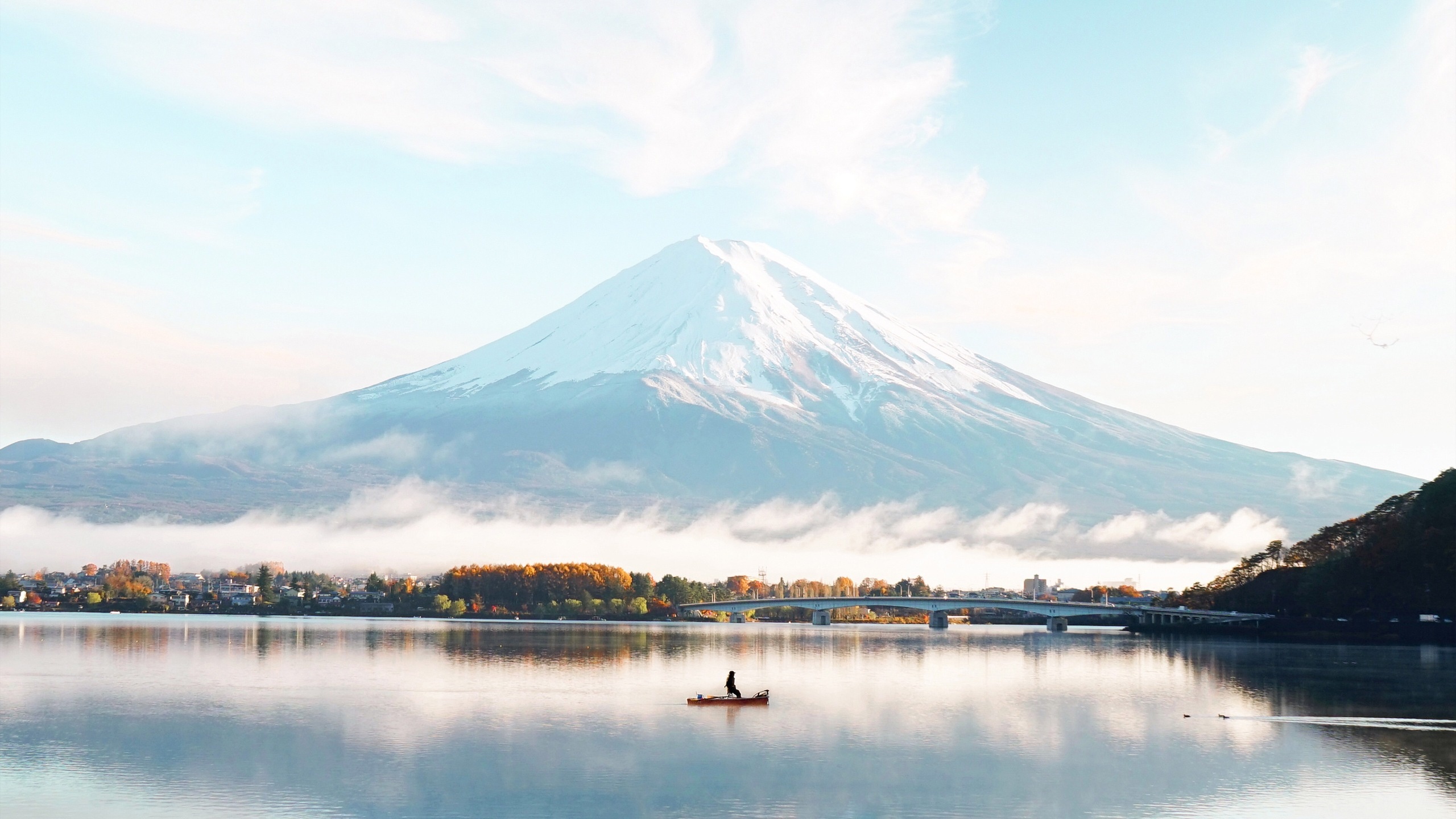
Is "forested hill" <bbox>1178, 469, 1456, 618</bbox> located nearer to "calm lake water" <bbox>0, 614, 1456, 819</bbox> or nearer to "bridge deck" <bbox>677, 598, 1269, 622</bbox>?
"calm lake water" <bbox>0, 614, 1456, 819</bbox>

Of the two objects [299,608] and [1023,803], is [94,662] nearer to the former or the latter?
[1023,803]

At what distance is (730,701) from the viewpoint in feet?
159

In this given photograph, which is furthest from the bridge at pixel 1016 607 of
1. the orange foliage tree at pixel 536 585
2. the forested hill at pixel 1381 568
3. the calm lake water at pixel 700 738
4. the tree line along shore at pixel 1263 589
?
the calm lake water at pixel 700 738

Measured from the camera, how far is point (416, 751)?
114ft

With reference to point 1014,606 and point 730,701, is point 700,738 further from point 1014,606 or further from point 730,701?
point 1014,606

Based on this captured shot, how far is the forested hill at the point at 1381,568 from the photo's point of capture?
88250mm

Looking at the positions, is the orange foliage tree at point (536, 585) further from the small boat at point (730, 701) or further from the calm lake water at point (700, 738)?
the small boat at point (730, 701)

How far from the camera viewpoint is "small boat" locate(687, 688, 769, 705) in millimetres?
48500

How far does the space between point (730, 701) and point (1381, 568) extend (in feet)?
206

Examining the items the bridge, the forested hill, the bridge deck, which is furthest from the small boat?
the bridge deck

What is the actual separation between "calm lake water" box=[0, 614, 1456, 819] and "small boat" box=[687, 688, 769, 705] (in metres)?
1.07

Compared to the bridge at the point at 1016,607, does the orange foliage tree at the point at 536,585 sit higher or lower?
higher

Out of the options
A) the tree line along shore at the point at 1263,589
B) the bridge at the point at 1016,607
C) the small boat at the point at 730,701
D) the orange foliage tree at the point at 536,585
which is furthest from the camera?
the orange foliage tree at the point at 536,585

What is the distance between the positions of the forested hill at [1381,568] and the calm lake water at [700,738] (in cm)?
1456
